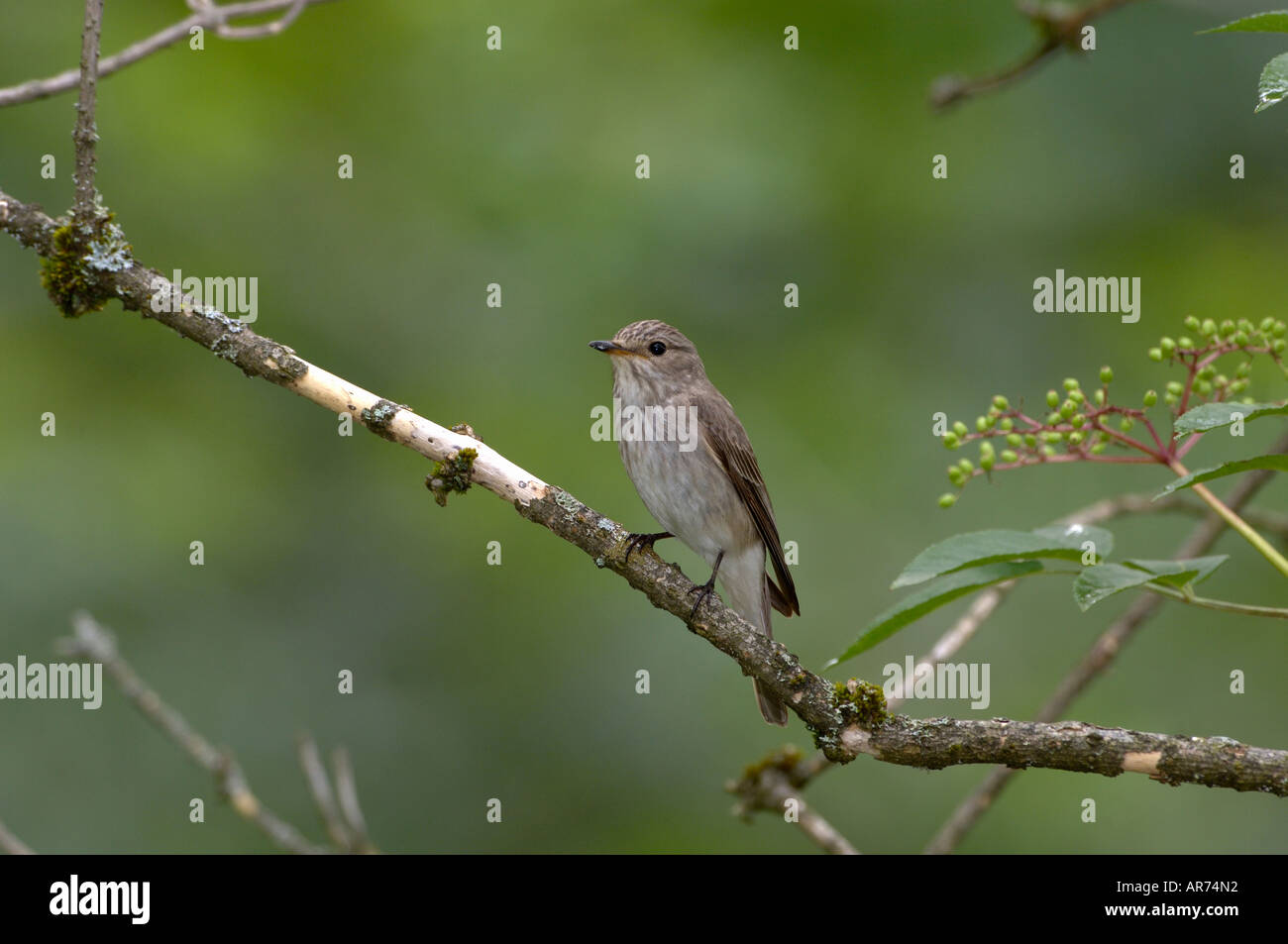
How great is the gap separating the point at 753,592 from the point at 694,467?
0.70m

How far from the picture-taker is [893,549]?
20.0 ft

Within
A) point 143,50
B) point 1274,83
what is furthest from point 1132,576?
point 143,50

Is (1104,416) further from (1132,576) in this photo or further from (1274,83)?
(1274,83)

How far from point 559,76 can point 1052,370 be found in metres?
3.14

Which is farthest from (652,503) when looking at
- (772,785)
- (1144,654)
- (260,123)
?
(260,123)

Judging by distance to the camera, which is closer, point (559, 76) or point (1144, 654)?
point (1144, 654)

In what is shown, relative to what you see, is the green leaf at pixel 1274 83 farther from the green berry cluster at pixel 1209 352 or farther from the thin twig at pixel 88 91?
the thin twig at pixel 88 91

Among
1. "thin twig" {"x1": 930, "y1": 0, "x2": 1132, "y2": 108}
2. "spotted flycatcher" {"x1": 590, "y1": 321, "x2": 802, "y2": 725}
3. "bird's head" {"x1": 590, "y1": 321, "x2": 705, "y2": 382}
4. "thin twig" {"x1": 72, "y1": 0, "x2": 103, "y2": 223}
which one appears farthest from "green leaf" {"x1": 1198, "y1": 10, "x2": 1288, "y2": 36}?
"bird's head" {"x1": 590, "y1": 321, "x2": 705, "y2": 382}

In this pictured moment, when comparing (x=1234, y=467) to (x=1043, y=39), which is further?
(x=1043, y=39)

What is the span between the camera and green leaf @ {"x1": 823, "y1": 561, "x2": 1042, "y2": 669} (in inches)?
101

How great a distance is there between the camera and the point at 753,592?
16.8 feet

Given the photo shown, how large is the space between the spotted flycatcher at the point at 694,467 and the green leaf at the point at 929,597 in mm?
2030

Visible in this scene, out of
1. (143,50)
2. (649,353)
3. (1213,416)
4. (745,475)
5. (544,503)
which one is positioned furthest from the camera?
(649,353)
